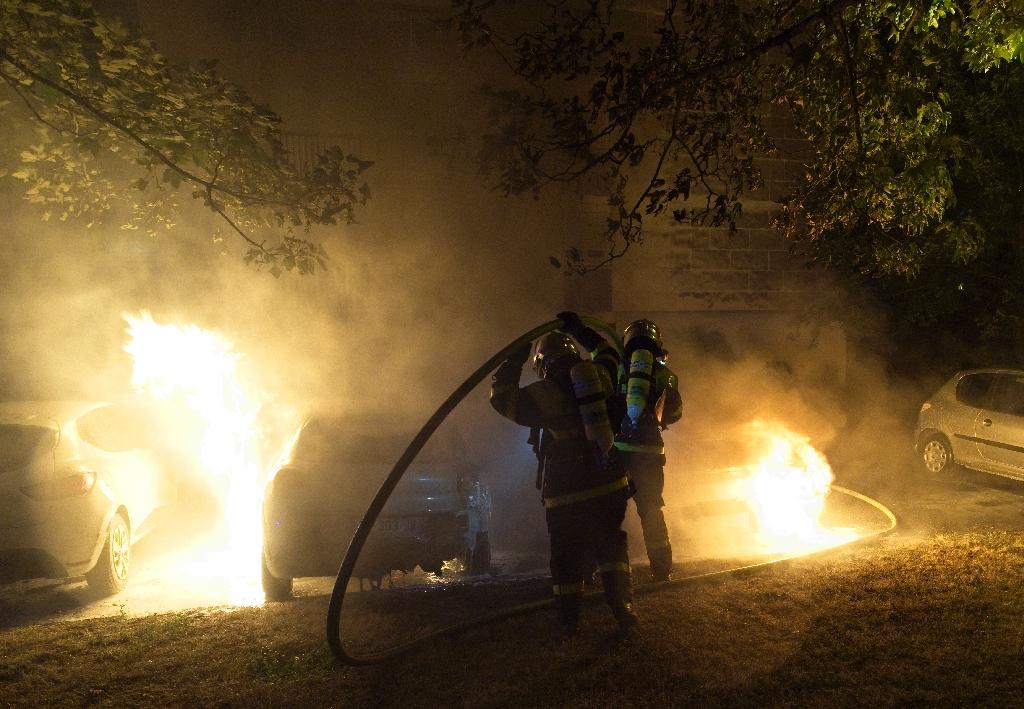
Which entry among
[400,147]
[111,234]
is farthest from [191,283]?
[400,147]

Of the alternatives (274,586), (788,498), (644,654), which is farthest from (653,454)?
(274,586)

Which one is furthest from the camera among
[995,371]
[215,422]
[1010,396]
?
[995,371]

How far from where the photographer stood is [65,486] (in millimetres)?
6418

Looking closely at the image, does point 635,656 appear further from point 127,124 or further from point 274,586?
point 127,124

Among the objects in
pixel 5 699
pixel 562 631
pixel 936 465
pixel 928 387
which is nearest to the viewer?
pixel 5 699

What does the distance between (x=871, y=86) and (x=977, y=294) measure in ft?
24.7

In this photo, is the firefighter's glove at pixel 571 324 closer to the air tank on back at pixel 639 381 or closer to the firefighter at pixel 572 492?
the firefighter at pixel 572 492

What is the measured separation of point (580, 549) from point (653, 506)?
4.18 feet

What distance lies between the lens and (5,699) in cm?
426

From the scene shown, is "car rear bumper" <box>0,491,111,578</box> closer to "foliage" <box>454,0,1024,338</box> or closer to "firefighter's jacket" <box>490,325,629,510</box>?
"firefighter's jacket" <box>490,325,629,510</box>

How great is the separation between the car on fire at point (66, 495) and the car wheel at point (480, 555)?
3.09 metres

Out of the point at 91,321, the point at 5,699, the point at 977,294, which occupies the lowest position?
the point at 5,699

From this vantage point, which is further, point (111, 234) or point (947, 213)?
point (111, 234)

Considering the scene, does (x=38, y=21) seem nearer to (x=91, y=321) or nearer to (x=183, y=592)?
(x=183, y=592)
